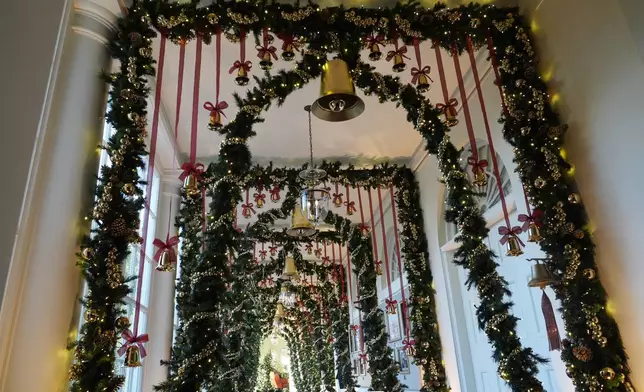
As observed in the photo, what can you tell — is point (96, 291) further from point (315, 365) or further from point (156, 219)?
point (315, 365)

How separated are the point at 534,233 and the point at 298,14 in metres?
2.21

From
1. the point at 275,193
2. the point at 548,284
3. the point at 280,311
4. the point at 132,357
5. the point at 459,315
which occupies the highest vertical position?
the point at 280,311

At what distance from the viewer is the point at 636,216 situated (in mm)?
2529

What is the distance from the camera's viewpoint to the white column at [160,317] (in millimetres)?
5004

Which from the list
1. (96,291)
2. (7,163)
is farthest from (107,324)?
(7,163)

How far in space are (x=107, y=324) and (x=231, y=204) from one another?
1036mm

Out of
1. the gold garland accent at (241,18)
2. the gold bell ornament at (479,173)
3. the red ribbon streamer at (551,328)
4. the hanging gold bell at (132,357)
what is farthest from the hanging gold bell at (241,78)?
the red ribbon streamer at (551,328)

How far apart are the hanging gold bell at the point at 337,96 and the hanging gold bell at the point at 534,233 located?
1351mm

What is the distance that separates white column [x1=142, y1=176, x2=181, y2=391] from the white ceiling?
948 mm

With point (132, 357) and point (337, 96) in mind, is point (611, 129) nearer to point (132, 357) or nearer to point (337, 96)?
point (337, 96)

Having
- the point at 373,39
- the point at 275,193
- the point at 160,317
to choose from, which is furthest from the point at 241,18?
the point at 160,317

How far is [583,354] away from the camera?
262 cm

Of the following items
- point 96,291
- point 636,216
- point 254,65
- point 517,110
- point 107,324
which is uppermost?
point 254,65

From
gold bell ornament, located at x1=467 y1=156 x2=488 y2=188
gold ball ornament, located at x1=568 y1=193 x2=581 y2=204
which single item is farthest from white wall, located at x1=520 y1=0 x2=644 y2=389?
gold bell ornament, located at x1=467 y1=156 x2=488 y2=188
